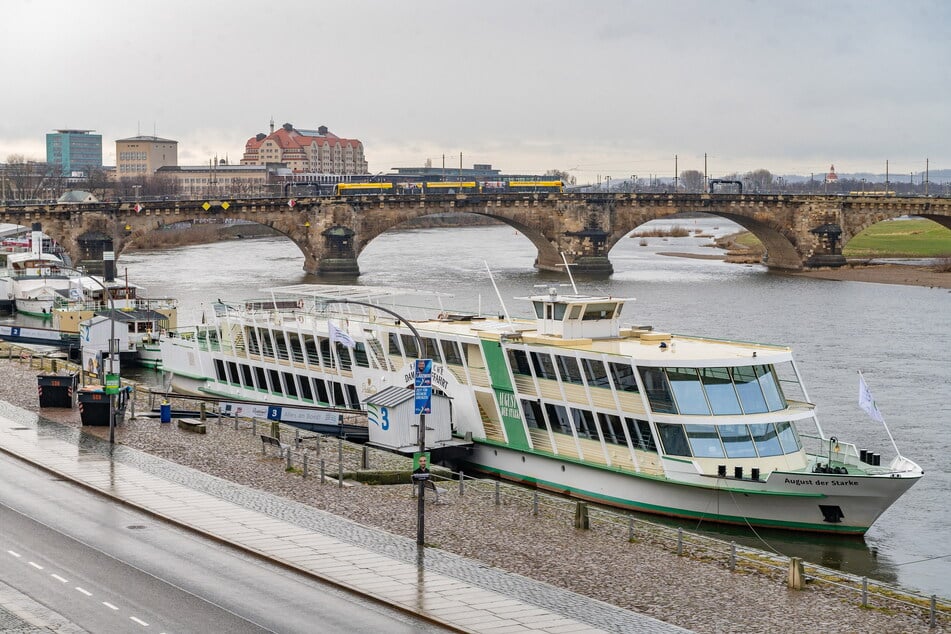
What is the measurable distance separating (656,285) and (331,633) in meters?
97.1

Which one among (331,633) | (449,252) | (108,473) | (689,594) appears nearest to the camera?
(331,633)

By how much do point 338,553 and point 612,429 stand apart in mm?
13496

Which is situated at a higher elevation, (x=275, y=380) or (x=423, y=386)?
(x=423, y=386)

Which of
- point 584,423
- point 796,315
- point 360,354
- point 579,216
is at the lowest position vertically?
point 796,315

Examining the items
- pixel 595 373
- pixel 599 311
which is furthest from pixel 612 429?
pixel 599 311

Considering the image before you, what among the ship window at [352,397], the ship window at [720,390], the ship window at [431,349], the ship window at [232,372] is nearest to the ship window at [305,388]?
the ship window at [352,397]

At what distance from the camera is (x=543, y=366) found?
44.6 m

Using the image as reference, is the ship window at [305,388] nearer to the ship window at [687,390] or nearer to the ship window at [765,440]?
the ship window at [687,390]

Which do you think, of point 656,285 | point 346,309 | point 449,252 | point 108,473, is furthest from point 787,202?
point 108,473

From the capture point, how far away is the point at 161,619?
25.5 m

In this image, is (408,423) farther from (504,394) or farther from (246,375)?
(246,375)

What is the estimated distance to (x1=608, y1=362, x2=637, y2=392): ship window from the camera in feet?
136

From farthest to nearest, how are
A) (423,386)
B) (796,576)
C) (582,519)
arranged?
1. (582,519)
2. (423,386)
3. (796,576)

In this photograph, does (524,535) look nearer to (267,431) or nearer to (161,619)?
(161,619)
